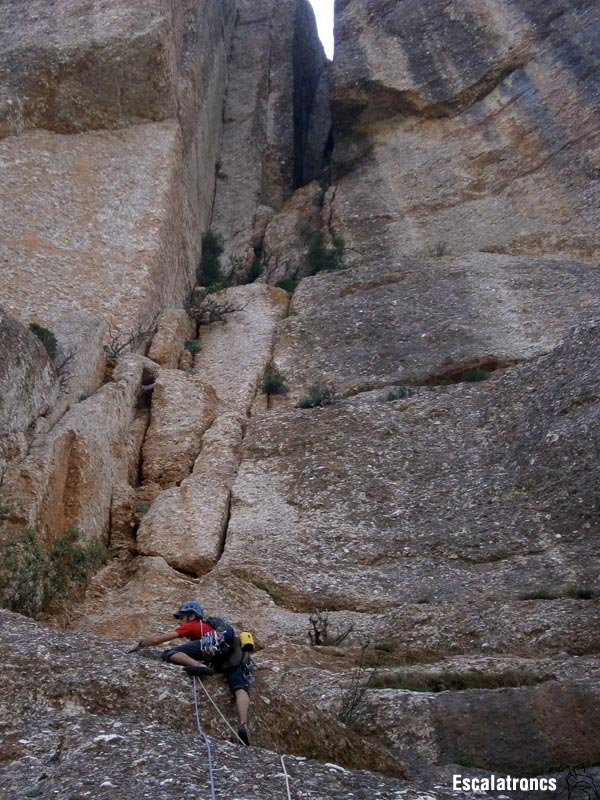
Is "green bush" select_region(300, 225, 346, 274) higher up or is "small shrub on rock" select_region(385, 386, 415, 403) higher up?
"green bush" select_region(300, 225, 346, 274)

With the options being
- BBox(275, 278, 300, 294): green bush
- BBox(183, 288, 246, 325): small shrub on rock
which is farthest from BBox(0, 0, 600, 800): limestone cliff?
BBox(275, 278, 300, 294): green bush

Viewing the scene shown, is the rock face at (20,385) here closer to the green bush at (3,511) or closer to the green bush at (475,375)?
the green bush at (3,511)

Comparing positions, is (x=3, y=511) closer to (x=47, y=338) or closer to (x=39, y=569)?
(x=39, y=569)

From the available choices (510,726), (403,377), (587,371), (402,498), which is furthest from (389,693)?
(403,377)

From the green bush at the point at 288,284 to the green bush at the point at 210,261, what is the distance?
175 centimetres

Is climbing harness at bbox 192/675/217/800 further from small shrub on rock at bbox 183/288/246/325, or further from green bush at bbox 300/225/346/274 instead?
green bush at bbox 300/225/346/274

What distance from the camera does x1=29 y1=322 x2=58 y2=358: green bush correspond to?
16359 mm

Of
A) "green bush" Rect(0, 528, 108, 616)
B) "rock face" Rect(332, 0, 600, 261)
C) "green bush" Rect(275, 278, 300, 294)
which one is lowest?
"green bush" Rect(0, 528, 108, 616)

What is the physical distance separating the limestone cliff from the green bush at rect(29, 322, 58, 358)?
0.32 metres

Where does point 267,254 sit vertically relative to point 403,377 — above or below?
above

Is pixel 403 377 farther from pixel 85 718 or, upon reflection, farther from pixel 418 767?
pixel 85 718

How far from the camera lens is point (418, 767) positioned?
8.69 m

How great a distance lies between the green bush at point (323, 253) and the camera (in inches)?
981

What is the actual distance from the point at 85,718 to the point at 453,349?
1304 centimetres
